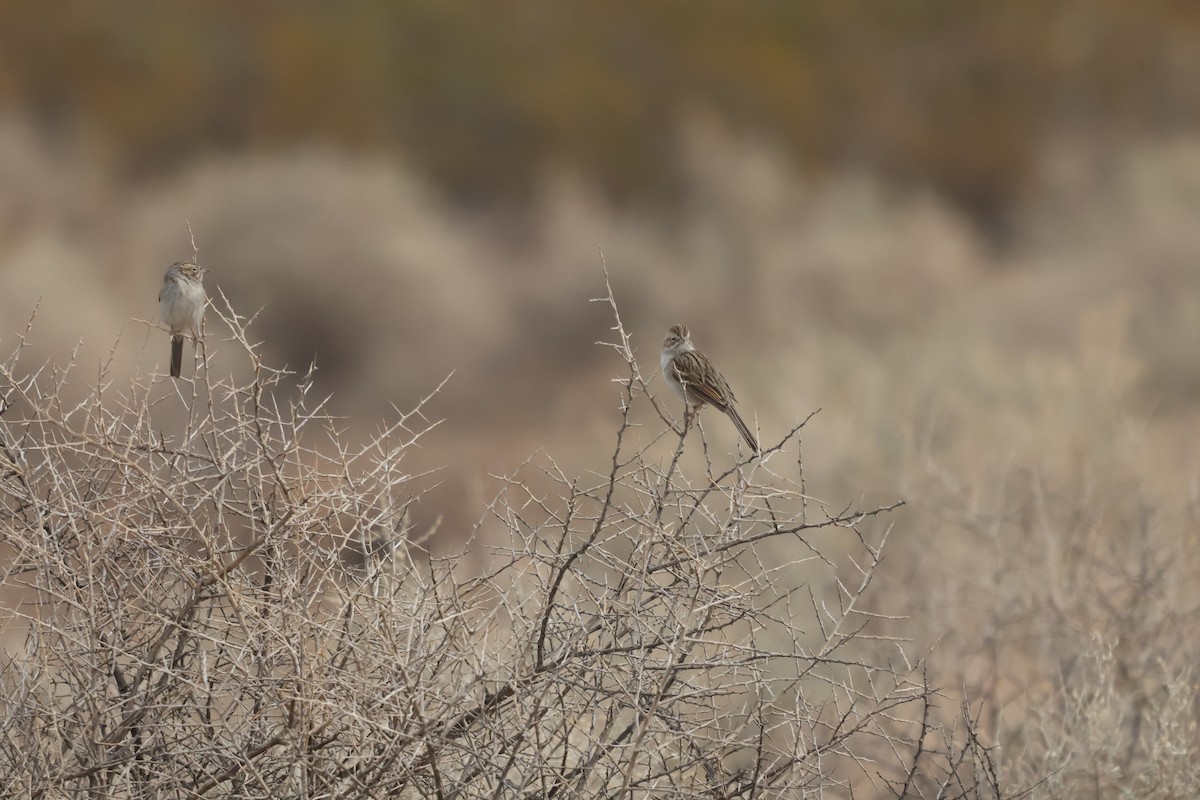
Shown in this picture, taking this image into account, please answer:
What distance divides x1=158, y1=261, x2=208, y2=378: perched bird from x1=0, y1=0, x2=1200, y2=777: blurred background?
26.9 feet

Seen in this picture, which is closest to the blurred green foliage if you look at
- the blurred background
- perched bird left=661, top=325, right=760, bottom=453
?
the blurred background

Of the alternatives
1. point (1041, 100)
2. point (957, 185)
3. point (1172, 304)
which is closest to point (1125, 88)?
point (1041, 100)

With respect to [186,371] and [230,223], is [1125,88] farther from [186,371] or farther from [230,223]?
[186,371]

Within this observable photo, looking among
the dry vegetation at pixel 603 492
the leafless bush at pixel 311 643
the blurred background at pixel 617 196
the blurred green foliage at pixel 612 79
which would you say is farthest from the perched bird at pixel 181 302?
the blurred green foliage at pixel 612 79

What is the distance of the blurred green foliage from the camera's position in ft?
113

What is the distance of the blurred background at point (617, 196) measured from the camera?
23.0m

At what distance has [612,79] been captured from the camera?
3847cm

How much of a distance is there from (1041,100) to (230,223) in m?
21.6

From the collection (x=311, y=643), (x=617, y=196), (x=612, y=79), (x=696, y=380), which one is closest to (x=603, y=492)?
(x=696, y=380)

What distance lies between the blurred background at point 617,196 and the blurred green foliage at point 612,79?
8 cm

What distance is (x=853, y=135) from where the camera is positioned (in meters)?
38.8

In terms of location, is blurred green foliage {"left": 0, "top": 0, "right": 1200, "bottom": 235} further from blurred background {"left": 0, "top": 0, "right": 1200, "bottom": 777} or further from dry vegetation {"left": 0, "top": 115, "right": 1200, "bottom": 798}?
dry vegetation {"left": 0, "top": 115, "right": 1200, "bottom": 798}

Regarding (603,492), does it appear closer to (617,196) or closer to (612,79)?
(617,196)

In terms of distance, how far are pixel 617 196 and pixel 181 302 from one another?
30.9 m
